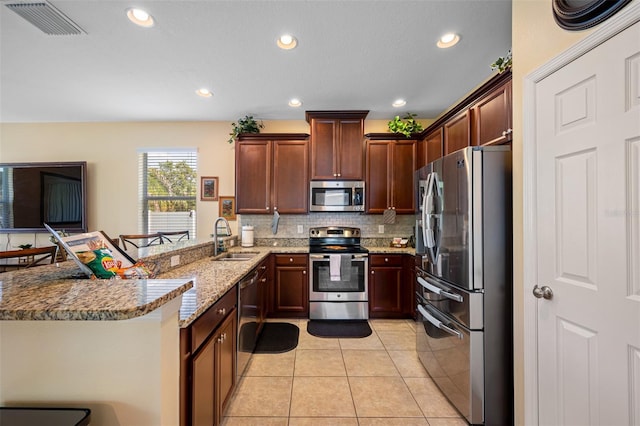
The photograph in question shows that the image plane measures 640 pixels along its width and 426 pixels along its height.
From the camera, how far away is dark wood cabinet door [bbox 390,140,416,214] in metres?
3.61

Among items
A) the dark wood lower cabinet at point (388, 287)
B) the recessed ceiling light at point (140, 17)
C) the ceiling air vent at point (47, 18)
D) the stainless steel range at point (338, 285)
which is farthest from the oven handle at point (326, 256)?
the ceiling air vent at point (47, 18)

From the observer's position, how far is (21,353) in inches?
32.9

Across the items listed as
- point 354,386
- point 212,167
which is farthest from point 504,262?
point 212,167

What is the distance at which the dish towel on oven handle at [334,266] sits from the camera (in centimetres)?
326

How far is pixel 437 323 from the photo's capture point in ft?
6.25

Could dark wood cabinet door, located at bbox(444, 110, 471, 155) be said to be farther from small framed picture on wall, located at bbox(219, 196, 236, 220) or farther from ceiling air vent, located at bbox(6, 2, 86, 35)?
ceiling air vent, located at bbox(6, 2, 86, 35)

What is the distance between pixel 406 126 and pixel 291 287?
269cm

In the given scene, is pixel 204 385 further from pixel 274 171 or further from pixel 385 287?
pixel 274 171

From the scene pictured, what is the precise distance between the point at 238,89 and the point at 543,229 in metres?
3.07

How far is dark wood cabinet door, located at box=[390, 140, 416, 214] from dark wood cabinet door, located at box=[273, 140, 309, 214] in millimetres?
1235

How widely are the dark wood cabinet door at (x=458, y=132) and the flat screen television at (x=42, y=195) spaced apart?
16.8ft

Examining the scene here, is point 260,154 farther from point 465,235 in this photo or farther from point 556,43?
point 556,43

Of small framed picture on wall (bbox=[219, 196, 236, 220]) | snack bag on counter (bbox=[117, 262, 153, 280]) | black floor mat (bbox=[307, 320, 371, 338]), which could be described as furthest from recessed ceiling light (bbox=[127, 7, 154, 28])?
black floor mat (bbox=[307, 320, 371, 338])

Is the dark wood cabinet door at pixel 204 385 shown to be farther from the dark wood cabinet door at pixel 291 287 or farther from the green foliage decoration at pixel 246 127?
the green foliage decoration at pixel 246 127
